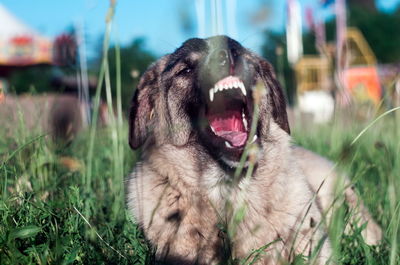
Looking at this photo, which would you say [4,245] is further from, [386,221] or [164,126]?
[386,221]

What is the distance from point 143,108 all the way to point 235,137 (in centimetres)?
60

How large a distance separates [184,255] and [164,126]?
82cm

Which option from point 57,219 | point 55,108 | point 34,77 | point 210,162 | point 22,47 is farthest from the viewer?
point 22,47

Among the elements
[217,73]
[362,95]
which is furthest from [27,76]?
[217,73]

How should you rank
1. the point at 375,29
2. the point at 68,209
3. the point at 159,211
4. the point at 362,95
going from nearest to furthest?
1. the point at 68,209
2. the point at 159,211
3. the point at 362,95
4. the point at 375,29

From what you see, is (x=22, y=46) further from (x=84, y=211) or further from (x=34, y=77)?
(x=84, y=211)

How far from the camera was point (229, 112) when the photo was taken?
2.51m

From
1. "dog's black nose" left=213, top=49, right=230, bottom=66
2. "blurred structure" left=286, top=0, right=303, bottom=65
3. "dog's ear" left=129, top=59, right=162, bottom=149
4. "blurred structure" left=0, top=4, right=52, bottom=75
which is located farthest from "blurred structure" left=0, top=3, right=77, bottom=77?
"dog's black nose" left=213, top=49, right=230, bottom=66

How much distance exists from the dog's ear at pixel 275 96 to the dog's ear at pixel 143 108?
0.60 m

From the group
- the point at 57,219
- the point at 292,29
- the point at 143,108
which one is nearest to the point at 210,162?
the point at 143,108

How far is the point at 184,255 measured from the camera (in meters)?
2.04

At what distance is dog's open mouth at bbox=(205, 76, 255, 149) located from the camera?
2291 millimetres

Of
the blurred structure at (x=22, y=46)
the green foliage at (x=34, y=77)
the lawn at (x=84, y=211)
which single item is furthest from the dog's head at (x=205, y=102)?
the blurred structure at (x=22, y=46)

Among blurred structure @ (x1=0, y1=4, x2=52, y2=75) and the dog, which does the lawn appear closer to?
the dog
